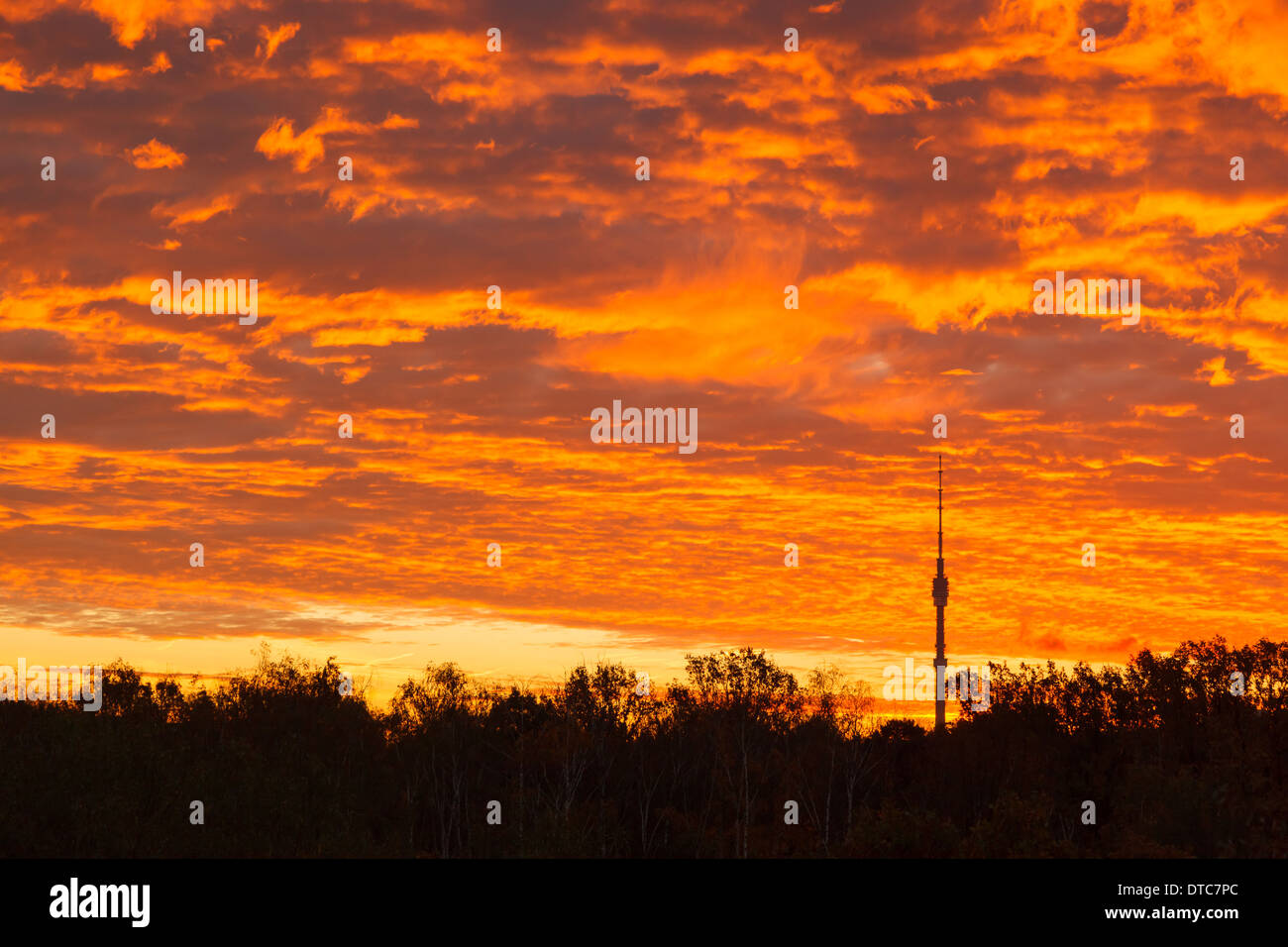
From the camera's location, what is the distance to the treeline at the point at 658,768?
7750 centimetres

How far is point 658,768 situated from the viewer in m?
118

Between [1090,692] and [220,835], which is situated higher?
[1090,692]

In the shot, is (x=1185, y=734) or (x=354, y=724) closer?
(x=1185, y=734)

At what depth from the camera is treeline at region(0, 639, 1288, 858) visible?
7750 centimetres

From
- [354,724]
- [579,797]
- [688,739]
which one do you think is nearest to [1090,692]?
[688,739]

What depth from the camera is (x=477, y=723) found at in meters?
122

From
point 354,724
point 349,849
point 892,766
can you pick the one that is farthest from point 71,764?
point 892,766
